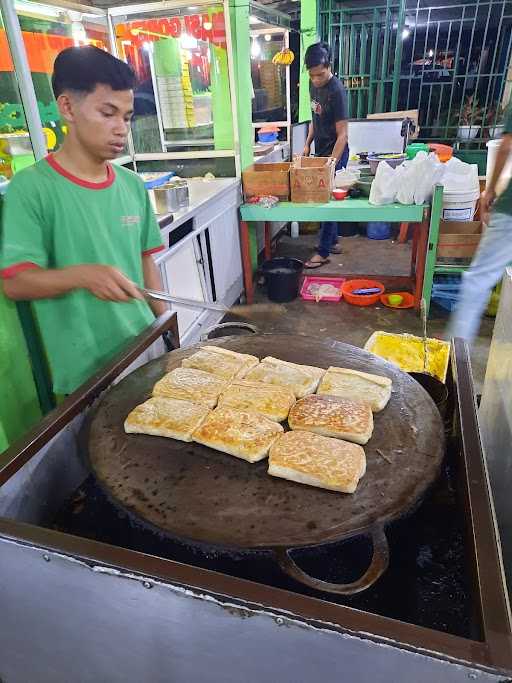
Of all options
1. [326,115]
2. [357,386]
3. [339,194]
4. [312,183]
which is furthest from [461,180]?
[357,386]

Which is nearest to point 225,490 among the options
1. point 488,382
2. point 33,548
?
point 33,548

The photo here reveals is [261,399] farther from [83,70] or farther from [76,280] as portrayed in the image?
[83,70]

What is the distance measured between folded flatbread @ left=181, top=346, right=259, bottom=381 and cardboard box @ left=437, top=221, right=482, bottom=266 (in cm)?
344

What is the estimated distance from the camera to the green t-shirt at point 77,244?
5.28ft

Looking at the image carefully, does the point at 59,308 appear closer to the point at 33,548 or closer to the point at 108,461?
the point at 108,461

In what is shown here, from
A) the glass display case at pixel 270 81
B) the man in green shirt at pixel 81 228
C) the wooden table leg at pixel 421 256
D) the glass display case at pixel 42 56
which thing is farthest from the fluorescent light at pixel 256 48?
the man in green shirt at pixel 81 228

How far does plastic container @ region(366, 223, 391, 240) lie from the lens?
7203 millimetres

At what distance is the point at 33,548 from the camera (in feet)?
3.35

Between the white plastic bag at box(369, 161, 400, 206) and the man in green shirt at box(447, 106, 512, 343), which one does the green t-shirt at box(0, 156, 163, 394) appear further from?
the white plastic bag at box(369, 161, 400, 206)

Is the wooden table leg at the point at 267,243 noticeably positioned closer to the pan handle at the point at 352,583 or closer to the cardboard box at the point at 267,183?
the cardboard box at the point at 267,183

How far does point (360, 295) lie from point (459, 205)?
51.3 inches

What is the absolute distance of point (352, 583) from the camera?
0.99 metres

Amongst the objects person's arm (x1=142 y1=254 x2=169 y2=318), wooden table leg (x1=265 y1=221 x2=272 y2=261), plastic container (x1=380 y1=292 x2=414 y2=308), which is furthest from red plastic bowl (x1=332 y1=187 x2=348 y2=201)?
person's arm (x1=142 y1=254 x2=169 y2=318)

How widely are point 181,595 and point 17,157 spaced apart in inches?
108
